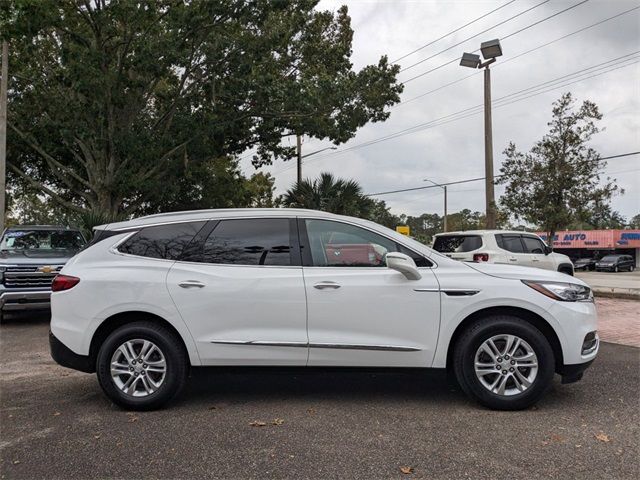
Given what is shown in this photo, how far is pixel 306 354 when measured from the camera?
431 cm

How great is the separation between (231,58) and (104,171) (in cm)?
617

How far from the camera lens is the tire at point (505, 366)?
13.9 feet

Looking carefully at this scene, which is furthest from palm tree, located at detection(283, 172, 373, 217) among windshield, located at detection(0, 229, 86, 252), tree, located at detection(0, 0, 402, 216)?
windshield, located at detection(0, 229, 86, 252)

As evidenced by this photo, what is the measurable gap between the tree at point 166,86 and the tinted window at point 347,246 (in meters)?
12.3

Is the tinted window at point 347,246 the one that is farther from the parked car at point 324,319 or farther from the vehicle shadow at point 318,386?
the vehicle shadow at point 318,386

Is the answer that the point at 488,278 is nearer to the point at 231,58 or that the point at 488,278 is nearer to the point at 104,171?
the point at 231,58

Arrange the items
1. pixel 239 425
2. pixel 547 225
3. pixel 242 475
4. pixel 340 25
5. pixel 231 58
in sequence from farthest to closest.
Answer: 1. pixel 340 25
2. pixel 231 58
3. pixel 547 225
4. pixel 239 425
5. pixel 242 475

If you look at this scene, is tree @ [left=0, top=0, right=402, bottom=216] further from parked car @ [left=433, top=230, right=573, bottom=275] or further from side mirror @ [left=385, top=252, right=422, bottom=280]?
side mirror @ [left=385, top=252, right=422, bottom=280]

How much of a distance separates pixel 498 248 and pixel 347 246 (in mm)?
6884

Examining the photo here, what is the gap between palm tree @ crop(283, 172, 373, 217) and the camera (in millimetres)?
15539

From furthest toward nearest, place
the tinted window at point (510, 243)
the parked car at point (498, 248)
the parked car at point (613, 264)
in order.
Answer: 1. the parked car at point (613, 264)
2. the tinted window at point (510, 243)
3. the parked car at point (498, 248)

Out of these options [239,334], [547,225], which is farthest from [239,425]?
[547,225]

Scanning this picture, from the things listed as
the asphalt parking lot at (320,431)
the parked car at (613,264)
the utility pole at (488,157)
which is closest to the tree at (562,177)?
the utility pole at (488,157)

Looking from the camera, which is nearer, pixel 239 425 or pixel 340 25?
pixel 239 425
